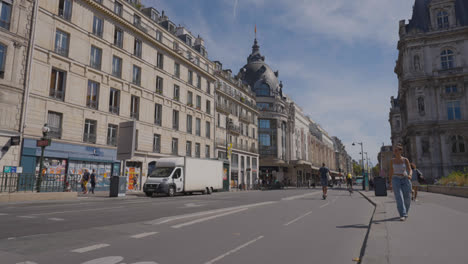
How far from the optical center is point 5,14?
2039 centimetres

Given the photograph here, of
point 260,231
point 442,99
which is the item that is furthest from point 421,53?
point 260,231

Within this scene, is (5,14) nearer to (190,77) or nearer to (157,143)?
(157,143)

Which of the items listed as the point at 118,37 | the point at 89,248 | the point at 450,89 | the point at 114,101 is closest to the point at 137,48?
the point at 118,37

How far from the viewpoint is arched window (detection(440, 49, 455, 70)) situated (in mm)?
45728

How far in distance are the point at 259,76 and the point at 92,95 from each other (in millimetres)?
47221

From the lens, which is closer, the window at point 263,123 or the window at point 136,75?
the window at point 136,75

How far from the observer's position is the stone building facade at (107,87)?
2219 cm

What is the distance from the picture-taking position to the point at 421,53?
46906 mm

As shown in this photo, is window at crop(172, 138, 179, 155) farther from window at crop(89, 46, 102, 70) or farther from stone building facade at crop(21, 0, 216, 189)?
window at crop(89, 46, 102, 70)

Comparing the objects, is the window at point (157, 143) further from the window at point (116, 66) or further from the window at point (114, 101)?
the window at point (116, 66)

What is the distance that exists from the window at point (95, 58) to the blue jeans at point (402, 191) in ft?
81.1

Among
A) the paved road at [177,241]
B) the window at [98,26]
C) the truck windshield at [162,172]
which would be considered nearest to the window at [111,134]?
the truck windshield at [162,172]

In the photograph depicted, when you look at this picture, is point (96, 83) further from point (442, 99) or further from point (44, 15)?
point (442, 99)

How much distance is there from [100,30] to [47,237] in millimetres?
25079
